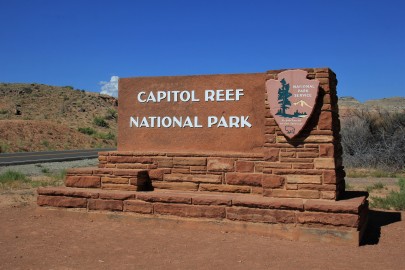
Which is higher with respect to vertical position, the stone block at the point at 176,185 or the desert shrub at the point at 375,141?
the desert shrub at the point at 375,141

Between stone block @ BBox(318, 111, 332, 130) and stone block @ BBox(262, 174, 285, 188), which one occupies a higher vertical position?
stone block @ BBox(318, 111, 332, 130)

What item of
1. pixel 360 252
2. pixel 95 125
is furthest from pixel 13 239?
pixel 95 125

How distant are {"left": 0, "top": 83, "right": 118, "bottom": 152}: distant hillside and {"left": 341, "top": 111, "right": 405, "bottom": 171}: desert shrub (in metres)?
25.2

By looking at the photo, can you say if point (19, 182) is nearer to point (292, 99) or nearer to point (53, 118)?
point (292, 99)

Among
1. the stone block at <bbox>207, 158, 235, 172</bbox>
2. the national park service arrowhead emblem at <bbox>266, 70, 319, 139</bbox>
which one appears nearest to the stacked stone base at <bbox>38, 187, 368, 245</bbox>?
the stone block at <bbox>207, 158, 235, 172</bbox>

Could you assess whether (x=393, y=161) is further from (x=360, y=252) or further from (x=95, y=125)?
(x=95, y=125)

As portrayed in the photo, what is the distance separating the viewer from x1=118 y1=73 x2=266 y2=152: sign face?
790 centimetres

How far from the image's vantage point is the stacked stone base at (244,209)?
6.12 m

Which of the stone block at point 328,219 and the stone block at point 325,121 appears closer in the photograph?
the stone block at point 328,219

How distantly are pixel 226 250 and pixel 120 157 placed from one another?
3.56 metres

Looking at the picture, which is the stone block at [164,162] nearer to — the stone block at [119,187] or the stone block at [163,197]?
the stone block at [119,187]

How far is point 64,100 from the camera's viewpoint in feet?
191

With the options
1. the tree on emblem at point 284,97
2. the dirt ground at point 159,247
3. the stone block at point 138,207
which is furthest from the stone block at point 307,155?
the stone block at point 138,207

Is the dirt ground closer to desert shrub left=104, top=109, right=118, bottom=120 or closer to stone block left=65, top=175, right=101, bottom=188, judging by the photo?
stone block left=65, top=175, right=101, bottom=188
